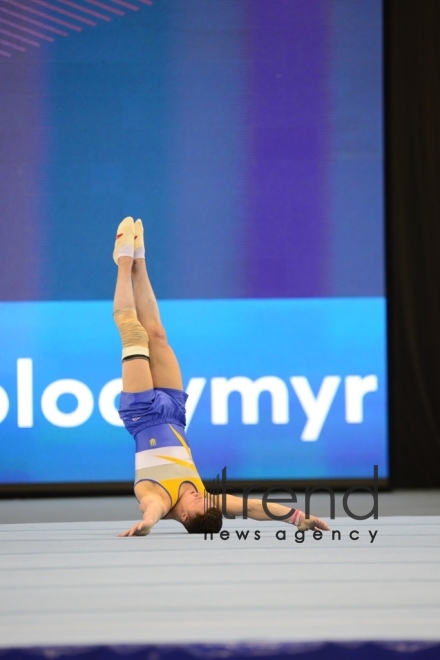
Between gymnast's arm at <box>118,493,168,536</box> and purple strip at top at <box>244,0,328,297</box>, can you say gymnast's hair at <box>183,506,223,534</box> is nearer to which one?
gymnast's arm at <box>118,493,168,536</box>

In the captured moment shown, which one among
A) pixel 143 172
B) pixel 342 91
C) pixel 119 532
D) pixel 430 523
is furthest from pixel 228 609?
pixel 342 91

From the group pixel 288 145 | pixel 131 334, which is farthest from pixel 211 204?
pixel 131 334

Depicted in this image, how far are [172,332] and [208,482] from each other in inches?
34.0

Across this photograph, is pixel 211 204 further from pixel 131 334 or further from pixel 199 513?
pixel 199 513

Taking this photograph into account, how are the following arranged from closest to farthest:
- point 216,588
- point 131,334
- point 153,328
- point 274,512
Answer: point 216,588 → point 274,512 → point 131,334 → point 153,328

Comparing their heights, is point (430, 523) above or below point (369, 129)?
below

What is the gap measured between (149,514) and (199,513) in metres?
0.23

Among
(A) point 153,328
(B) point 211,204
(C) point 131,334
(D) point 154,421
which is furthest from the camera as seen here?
(B) point 211,204

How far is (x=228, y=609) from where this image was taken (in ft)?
6.12

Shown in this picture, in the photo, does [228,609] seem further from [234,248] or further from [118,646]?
[234,248]

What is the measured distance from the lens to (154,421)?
3.35 metres

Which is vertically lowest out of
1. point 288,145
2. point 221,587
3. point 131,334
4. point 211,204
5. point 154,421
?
point 221,587

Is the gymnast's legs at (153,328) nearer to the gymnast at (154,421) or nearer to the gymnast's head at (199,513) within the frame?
the gymnast at (154,421)

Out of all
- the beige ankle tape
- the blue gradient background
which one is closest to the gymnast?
the beige ankle tape
